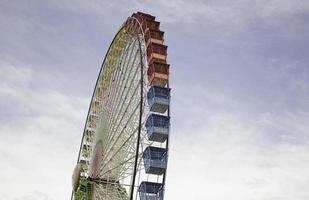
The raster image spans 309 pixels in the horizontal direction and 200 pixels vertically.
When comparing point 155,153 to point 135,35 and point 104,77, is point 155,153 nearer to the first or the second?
point 135,35

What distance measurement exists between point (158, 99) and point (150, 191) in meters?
5.68

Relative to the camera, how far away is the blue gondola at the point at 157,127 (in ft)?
102

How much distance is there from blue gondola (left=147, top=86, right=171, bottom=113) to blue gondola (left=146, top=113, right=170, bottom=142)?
1.70 ft

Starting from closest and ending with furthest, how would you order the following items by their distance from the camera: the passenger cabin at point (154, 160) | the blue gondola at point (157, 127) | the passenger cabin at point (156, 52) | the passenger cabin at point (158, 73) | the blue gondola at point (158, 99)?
the passenger cabin at point (154, 160), the blue gondola at point (157, 127), the blue gondola at point (158, 99), the passenger cabin at point (158, 73), the passenger cabin at point (156, 52)

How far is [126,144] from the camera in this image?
111 ft

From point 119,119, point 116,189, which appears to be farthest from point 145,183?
point 119,119

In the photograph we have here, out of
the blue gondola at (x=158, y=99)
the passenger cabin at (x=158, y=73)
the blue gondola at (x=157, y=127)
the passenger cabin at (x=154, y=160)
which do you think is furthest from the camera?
the passenger cabin at (x=158, y=73)

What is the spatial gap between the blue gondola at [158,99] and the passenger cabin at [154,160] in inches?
99.8

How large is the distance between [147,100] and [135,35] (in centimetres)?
714

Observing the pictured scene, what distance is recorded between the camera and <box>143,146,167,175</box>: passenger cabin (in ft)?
100

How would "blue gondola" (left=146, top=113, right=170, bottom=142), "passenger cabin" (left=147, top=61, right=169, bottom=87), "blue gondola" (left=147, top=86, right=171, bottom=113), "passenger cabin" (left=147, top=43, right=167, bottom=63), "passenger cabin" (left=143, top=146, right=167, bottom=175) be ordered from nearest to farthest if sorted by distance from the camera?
1. "passenger cabin" (left=143, top=146, right=167, bottom=175)
2. "blue gondola" (left=146, top=113, right=170, bottom=142)
3. "blue gondola" (left=147, top=86, right=171, bottom=113)
4. "passenger cabin" (left=147, top=61, right=169, bottom=87)
5. "passenger cabin" (left=147, top=43, right=167, bottom=63)

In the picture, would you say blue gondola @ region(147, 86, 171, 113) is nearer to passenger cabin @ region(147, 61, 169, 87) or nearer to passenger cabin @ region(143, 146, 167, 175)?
passenger cabin @ region(147, 61, 169, 87)

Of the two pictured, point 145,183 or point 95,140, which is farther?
point 95,140

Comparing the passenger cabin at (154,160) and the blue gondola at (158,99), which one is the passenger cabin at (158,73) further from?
the passenger cabin at (154,160)
